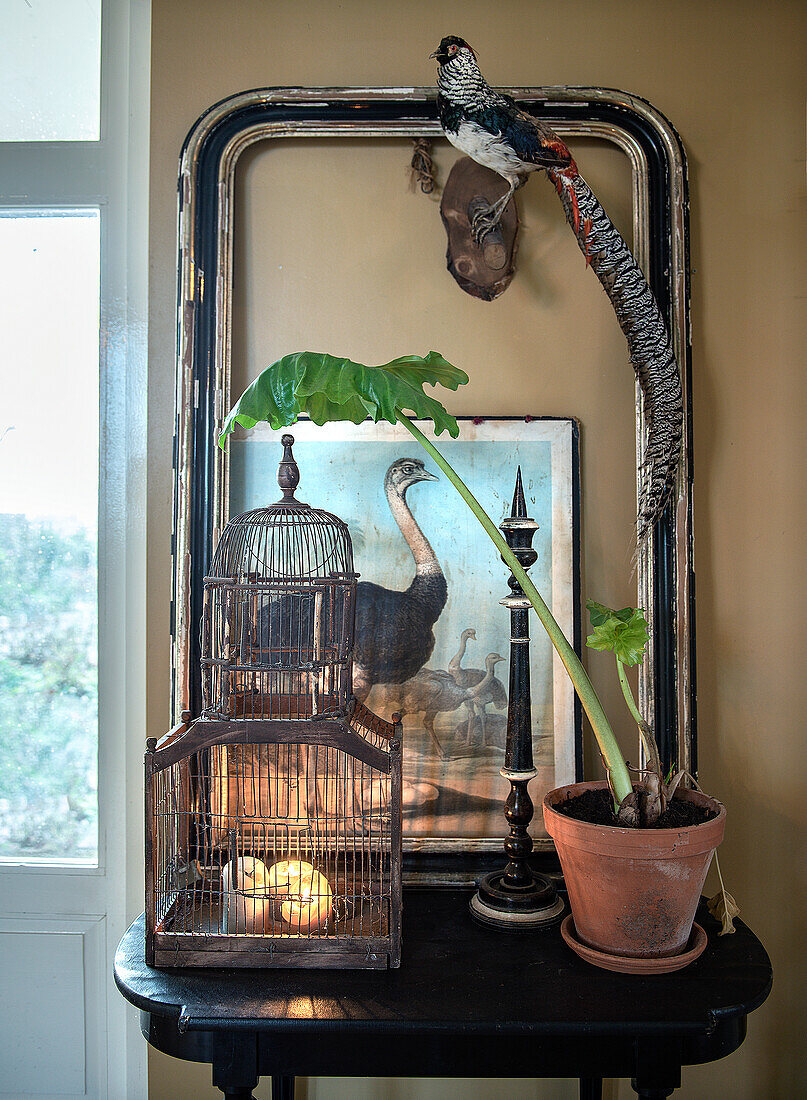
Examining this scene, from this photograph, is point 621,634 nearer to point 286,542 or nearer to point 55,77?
point 286,542

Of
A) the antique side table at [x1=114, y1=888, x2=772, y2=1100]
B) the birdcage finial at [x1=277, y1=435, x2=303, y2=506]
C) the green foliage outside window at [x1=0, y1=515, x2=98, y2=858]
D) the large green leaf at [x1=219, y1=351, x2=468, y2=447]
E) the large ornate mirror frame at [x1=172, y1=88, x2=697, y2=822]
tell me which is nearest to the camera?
the antique side table at [x1=114, y1=888, x2=772, y2=1100]

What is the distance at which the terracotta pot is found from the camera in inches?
44.4

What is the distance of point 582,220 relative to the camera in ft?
4.62

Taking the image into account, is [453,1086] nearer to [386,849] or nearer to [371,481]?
[386,849]

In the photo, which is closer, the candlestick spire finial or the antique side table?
the antique side table

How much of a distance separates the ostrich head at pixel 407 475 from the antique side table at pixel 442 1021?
845 mm

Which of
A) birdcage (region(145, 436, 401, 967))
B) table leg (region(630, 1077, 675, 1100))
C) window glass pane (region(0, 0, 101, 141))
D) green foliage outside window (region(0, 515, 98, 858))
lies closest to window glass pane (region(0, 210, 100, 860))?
green foliage outside window (region(0, 515, 98, 858))

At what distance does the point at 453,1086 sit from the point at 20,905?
973 millimetres

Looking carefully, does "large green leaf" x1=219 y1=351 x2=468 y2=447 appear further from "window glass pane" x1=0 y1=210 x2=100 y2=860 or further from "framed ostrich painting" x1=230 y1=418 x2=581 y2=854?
"window glass pane" x1=0 y1=210 x2=100 y2=860

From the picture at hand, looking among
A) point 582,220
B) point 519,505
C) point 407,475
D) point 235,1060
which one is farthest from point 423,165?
point 235,1060

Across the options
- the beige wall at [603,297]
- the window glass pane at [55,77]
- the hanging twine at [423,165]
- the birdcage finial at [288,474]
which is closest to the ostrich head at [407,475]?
the beige wall at [603,297]

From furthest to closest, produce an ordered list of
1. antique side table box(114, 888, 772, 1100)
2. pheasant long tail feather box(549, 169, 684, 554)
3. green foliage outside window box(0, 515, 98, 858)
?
green foliage outside window box(0, 515, 98, 858)
pheasant long tail feather box(549, 169, 684, 554)
antique side table box(114, 888, 772, 1100)

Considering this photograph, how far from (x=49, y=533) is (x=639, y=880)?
4.50 ft

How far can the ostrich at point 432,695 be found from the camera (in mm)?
1530
